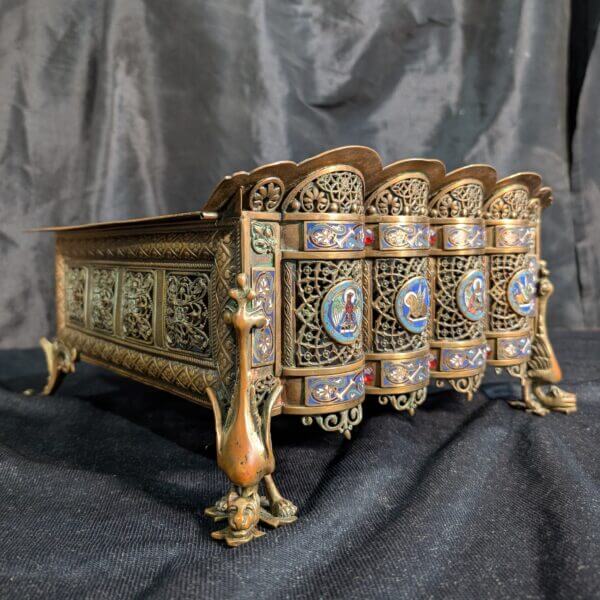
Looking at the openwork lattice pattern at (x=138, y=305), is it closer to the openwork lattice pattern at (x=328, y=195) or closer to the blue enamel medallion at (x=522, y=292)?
the openwork lattice pattern at (x=328, y=195)

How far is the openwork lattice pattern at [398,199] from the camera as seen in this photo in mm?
1449

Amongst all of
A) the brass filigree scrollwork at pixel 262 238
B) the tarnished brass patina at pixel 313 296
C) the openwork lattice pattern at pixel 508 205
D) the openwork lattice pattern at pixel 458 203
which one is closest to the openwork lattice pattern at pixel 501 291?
the tarnished brass patina at pixel 313 296

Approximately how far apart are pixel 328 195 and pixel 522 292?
31.3 inches

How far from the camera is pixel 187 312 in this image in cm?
140

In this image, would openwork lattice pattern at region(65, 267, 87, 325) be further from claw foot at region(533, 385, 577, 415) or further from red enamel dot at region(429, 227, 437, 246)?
claw foot at region(533, 385, 577, 415)

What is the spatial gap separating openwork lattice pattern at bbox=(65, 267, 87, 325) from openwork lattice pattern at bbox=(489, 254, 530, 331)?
48.8 inches

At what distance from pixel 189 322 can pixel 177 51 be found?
5.89 feet

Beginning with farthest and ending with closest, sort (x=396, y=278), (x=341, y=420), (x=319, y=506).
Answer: (x=396, y=278)
(x=341, y=420)
(x=319, y=506)

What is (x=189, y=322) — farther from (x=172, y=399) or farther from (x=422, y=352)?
(x=172, y=399)

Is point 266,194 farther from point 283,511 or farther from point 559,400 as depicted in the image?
point 559,400

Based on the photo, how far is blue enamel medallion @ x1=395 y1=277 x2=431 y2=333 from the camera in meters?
1.45

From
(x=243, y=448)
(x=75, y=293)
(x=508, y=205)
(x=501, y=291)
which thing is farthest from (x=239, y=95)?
(x=243, y=448)

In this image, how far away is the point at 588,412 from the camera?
1.90 meters

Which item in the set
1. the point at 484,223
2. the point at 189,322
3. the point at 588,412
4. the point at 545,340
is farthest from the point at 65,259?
the point at 588,412
